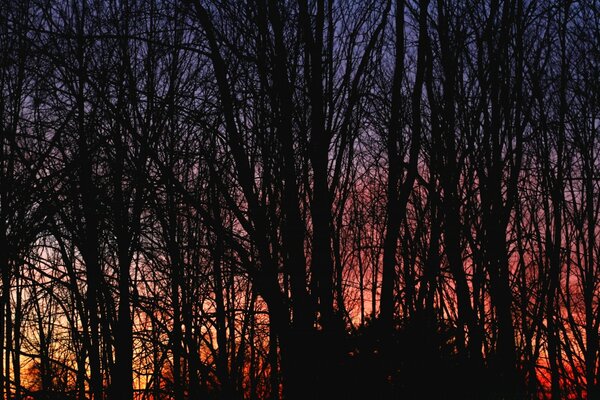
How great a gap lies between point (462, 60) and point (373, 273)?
8.14 meters

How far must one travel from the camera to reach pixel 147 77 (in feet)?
27.6

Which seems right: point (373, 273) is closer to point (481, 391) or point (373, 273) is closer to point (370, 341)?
point (481, 391)

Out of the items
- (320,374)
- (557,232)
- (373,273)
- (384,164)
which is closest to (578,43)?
(557,232)

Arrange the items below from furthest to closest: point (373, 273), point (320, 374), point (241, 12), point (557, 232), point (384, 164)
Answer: point (373, 273)
point (384, 164)
point (557, 232)
point (241, 12)
point (320, 374)

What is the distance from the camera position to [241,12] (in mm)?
4680

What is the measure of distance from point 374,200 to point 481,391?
19.8ft

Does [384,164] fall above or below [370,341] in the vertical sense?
above

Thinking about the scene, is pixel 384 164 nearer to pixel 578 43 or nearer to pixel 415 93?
pixel 578 43

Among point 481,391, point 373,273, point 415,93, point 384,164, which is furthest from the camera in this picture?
point 373,273

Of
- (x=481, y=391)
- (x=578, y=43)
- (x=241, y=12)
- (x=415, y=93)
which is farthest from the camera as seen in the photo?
(x=578, y=43)

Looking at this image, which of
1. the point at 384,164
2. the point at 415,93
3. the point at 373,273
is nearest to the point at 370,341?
the point at 415,93

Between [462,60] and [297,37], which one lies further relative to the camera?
[462,60]

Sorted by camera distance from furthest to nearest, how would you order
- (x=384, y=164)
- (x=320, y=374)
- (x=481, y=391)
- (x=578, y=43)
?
1. (x=384, y=164)
2. (x=578, y=43)
3. (x=481, y=391)
4. (x=320, y=374)

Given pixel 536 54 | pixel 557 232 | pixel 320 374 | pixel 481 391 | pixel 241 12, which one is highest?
pixel 536 54
